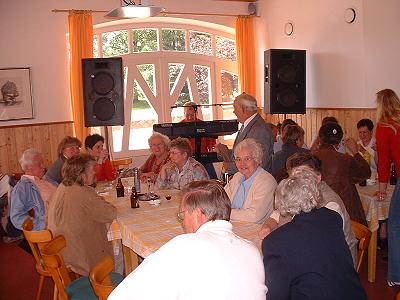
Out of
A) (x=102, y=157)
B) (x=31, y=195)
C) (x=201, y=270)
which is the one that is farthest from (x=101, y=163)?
(x=201, y=270)

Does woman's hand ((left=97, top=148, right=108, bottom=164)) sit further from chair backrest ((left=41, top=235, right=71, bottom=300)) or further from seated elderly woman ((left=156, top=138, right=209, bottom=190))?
chair backrest ((left=41, top=235, right=71, bottom=300))

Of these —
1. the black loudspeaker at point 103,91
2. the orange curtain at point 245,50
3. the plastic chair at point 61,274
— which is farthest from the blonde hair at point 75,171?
the orange curtain at point 245,50

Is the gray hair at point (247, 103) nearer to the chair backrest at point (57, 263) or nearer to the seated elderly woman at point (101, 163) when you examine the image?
the seated elderly woman at point (101, 163)

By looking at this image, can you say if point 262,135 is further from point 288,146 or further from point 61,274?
point 61,274

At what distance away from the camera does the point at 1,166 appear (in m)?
7.41

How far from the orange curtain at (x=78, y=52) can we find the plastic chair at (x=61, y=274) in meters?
4.93

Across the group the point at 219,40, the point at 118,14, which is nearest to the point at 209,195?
the point at 118,14

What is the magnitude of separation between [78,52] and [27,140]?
62.3 inches

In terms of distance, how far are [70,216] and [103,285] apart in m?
1.11

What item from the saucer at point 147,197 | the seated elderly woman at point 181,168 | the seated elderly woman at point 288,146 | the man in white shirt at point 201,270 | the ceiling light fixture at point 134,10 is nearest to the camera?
the man in white shirt at point 201,270

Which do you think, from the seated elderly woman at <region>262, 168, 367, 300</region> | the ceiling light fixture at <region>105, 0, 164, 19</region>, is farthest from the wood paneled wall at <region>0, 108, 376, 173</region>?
the seated elderly woman at <region>262, 168, 367, 300</region>

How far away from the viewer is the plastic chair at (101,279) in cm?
229

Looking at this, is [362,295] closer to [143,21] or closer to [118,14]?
[118,14]

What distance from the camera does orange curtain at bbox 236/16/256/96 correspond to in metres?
9.28
